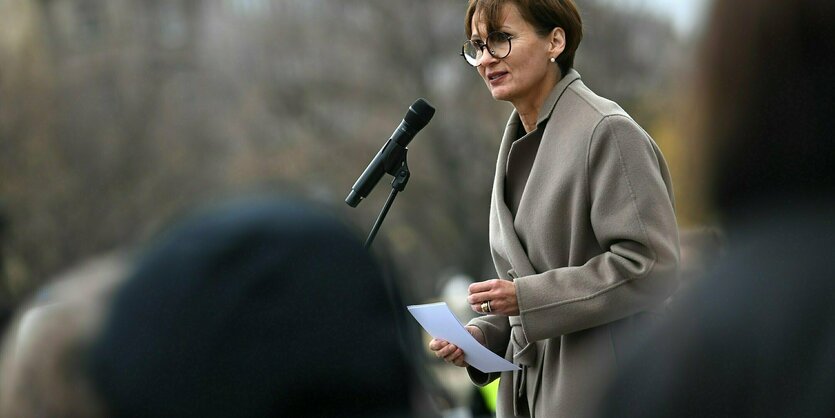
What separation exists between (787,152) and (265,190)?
67 centimetres

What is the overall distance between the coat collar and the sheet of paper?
212 millimetres

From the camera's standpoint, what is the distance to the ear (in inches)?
126

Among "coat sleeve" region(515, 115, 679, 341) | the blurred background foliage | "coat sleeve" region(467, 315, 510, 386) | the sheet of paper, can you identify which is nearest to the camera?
"coat sleeve" region(515, 115, 679, 341)

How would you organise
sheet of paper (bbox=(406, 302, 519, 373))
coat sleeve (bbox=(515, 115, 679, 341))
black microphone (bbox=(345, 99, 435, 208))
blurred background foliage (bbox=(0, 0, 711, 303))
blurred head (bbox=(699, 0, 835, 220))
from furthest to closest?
blurred background foliage (bbox=(0, 0, 711, 303)) < black microphone (bbox=(345, 99, 435, 208)) < sheet of paper (bbox=(406, 302, 519, 373)) < coat sleeve (bbox=(515, 115, 679, 341)) < blurred head (bbox=(699, 0, 835, 220))

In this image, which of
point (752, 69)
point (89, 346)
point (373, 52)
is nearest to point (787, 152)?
point (752, 69)

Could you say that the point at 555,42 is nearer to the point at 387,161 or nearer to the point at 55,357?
the point at 387,161

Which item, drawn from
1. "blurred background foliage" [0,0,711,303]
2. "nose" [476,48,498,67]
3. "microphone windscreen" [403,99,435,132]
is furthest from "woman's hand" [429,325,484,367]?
"blurred background foliage" [0,0,711,303]

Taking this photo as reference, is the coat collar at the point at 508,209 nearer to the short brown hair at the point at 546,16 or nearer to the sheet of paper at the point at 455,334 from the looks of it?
the short brown hair at the point at 546,16

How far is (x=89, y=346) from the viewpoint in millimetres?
1359

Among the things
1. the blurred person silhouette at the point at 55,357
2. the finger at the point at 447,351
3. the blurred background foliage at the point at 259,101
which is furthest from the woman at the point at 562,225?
the blurred background foliage at the point at 259,101

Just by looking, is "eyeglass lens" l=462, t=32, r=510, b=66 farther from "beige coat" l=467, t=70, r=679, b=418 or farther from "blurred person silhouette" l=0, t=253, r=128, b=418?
"blurred person silhouette" l=0, t=253, r=128, b=418

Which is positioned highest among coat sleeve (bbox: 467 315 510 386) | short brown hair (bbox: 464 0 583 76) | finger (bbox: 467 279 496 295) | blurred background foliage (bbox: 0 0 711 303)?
short brown hair (bbox: 464 0 583 76)

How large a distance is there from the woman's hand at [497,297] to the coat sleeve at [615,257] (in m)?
0.03

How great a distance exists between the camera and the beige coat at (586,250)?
289 cm
